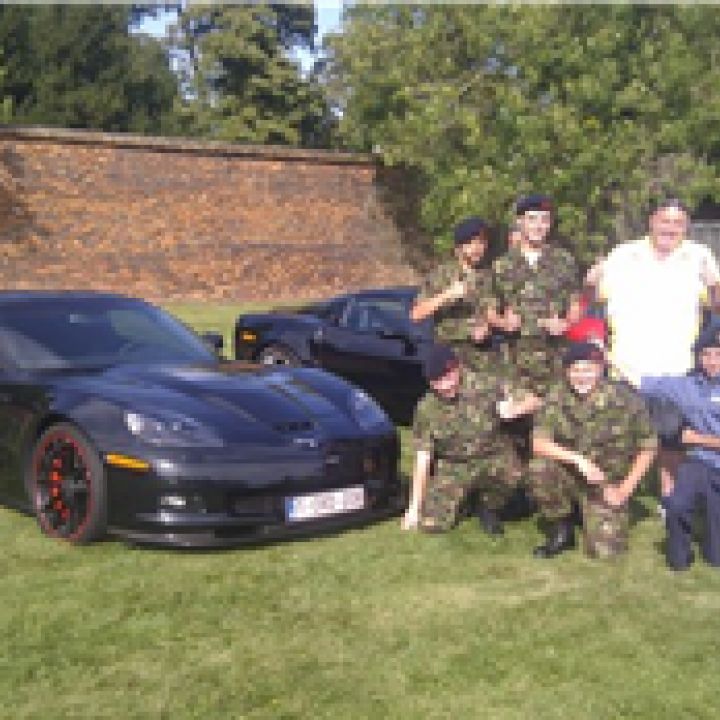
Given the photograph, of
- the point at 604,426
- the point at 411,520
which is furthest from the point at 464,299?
the point at 411,520

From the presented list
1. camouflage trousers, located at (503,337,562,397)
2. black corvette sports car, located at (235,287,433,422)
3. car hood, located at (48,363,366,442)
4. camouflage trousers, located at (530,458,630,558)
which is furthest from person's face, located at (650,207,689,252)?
black corvette sports car, located at (235,287,433,422)

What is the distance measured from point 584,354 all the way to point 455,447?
2.95 feet

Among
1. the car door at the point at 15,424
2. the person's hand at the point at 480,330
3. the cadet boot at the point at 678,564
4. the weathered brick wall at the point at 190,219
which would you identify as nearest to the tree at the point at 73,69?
the weathered brick wall at the point at 190,219

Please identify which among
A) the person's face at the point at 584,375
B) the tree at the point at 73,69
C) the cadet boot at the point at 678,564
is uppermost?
the tree at the point at 73,69

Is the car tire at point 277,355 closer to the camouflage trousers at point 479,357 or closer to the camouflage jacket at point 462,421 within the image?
the camouflage trousers at point 479,357

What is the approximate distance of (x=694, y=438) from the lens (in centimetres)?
495

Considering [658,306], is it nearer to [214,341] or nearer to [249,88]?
[214,341]

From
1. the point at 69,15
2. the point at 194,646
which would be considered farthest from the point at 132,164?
the point at 194,646

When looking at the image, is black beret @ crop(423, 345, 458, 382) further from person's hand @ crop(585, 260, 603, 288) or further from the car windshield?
the car windshield

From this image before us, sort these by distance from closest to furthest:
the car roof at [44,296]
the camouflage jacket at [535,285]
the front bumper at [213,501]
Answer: the front bumper at [213,501], the camouflage jacket at [535,285], the car roof at [44,296]

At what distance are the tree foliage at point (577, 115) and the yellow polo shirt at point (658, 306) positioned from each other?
14148 mm

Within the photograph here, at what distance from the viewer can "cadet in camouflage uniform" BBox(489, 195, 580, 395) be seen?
543cm

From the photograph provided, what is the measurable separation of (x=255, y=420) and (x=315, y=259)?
1947cm

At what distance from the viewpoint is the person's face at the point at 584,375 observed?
15.8 ft
